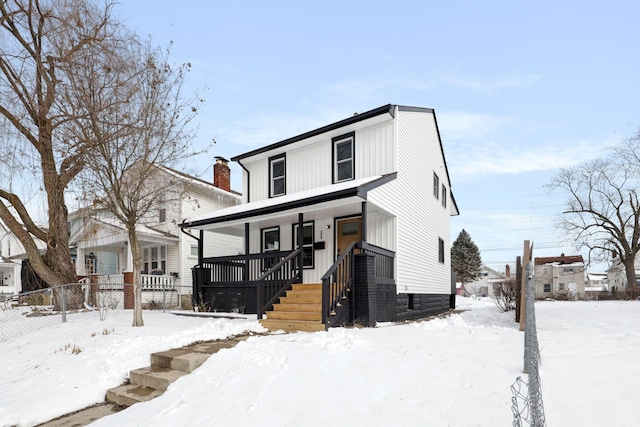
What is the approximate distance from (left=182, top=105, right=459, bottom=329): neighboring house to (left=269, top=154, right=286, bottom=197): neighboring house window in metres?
0.04

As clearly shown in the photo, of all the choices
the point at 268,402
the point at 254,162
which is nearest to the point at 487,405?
the point at 268,402

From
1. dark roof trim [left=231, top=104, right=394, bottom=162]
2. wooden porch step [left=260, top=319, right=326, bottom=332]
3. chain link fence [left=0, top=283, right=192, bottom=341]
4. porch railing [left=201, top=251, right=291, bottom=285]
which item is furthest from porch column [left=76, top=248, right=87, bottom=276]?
wooden porch step [left=260, top=319, right=326, bottom=332]

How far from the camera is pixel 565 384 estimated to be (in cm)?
399

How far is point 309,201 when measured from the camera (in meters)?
10.9

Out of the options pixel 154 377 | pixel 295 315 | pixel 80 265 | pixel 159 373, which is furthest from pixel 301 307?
pixel 80 265

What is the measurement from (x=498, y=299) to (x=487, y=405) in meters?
15.1

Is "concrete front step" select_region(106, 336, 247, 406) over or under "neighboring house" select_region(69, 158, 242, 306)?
under

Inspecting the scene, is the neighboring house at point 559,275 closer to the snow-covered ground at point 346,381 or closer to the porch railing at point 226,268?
the porch railing at point 226,268

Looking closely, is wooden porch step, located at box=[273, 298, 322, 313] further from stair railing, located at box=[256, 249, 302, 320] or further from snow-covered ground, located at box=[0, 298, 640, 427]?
snow-covered ground, located at box=[0, 298, 640, 427]

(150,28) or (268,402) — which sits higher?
(150,28)

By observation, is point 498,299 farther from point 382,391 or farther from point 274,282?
point 382,391

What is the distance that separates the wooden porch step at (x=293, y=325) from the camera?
8562mm

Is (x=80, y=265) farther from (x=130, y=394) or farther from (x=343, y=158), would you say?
(x=130, y=394)

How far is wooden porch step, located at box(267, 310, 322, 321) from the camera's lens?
29.4 ft
